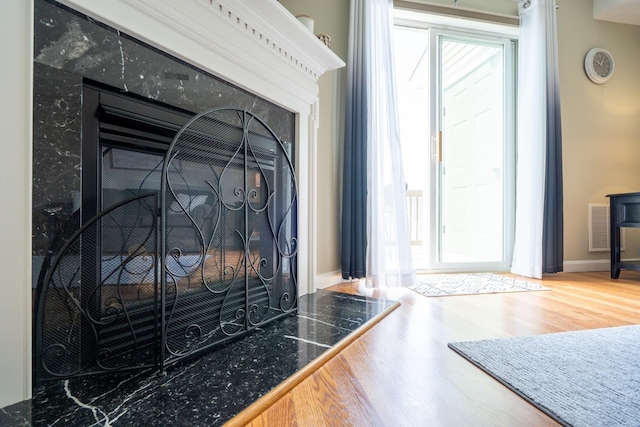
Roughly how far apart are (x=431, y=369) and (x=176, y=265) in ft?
3.00

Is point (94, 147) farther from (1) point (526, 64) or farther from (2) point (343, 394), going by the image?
(1) point (526, 64)

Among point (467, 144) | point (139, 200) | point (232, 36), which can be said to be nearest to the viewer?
point (139, 200)

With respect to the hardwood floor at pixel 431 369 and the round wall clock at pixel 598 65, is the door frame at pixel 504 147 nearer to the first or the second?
the round wall clock at pixel 598 65

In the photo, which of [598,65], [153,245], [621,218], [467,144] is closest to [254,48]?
[153,245]

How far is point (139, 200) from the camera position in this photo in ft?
3.36

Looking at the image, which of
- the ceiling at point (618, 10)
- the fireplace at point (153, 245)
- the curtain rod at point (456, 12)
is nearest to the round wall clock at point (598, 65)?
the ceiling at point (618, 10)

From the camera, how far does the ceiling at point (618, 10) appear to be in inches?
111

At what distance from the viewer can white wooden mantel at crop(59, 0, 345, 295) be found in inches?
39.9

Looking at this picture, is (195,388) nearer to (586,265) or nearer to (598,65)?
(586,265)

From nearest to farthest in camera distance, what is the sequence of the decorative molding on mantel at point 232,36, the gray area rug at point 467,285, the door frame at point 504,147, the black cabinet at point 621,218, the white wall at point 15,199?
the white wall at point 15,199, the decorative molding on mantel at point 232,36, the gray area rug at point 467,285, the black cabinet at point 621,218, the door frame at point 504,147

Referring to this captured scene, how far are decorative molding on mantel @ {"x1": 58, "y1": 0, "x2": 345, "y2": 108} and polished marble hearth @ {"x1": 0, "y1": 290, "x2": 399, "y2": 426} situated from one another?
1004 millimetres

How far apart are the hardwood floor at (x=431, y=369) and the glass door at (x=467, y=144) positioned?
38.0 inches

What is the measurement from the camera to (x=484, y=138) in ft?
9.82

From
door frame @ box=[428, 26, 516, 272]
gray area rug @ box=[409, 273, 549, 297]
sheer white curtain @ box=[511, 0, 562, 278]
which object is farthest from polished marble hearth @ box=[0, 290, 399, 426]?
sheer white curtain @ box=[511, 0, 562, 278]
